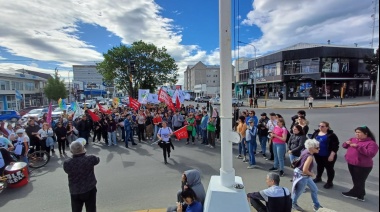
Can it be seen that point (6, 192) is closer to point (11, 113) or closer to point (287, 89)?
point (11, 113)

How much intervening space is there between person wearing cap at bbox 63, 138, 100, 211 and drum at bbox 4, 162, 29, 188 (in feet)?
11.4

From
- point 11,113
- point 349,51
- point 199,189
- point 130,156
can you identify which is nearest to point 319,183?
point 199,189

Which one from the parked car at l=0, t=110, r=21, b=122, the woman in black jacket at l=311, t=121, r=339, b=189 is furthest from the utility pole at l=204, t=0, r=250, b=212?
the parked car at l=0, t=110, r=21, b=122

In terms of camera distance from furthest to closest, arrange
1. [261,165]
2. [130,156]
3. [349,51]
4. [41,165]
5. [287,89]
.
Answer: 1. [287,89]
2. [349,51]
3. [130,156]
4. [41,165]
5. [261,165]

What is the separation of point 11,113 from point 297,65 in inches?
1518

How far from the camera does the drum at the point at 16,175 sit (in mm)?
5797

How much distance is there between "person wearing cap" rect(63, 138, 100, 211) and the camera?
357 cm

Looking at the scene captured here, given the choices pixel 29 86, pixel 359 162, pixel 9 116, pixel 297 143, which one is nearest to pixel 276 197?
pixel 359 162

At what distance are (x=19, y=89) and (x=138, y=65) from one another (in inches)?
1058

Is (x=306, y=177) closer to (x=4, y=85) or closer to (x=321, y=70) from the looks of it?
(x=321, y=70)

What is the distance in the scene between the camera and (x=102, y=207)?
A: 4.70 meters


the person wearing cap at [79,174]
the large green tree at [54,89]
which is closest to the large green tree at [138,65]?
the large green tree at [54,89]

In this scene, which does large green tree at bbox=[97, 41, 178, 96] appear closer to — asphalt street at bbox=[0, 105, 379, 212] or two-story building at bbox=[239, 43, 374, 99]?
two-story building at bbox=[239, 43, 374, 99]

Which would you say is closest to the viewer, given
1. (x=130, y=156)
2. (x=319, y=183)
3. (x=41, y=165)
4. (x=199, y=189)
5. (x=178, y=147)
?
(x=199, y=189)
